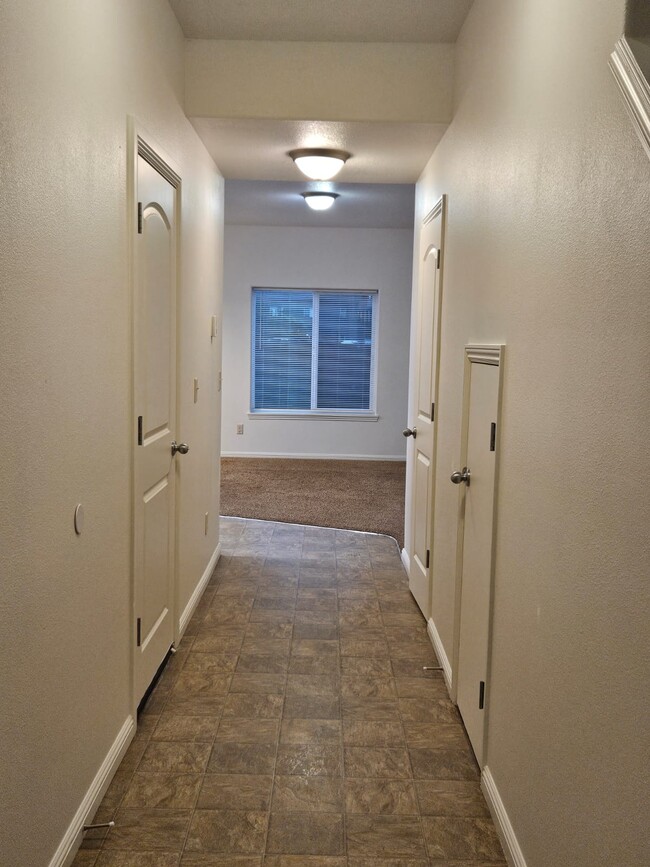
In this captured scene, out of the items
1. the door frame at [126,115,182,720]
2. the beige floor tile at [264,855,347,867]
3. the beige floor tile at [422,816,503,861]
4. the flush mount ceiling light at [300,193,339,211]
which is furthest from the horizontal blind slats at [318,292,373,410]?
the beige floor tile at [264,855,347,867]

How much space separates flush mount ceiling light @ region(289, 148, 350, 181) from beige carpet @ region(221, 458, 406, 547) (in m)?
2.68

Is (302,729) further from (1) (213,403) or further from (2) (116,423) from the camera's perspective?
(1) (213,403)

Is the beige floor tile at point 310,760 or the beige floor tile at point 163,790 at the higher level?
the beige floor tile at point 163,790

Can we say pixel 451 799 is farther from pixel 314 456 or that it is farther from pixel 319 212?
pixel 314 456

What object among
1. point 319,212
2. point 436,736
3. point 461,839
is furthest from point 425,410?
point 319,212

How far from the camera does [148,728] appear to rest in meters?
2.75

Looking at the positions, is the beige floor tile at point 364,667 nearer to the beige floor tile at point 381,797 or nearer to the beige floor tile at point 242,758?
the beige floor tile at point 242,758

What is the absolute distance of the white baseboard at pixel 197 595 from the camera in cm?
361

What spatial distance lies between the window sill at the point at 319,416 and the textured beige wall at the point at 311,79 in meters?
5.62

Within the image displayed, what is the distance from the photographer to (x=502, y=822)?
2.12m

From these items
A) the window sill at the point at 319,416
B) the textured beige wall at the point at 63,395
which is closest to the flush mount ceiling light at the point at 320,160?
the textured beige wall at the point at 63,395

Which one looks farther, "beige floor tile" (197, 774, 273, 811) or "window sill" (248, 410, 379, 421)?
"window sill" (248, 410, 379, 421)

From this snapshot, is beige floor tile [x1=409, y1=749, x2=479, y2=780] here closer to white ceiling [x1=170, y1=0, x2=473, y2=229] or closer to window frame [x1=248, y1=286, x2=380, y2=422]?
white ceiling [x1=170, y1=0, x2=473, y2=229]

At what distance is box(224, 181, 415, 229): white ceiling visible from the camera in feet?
20.6
